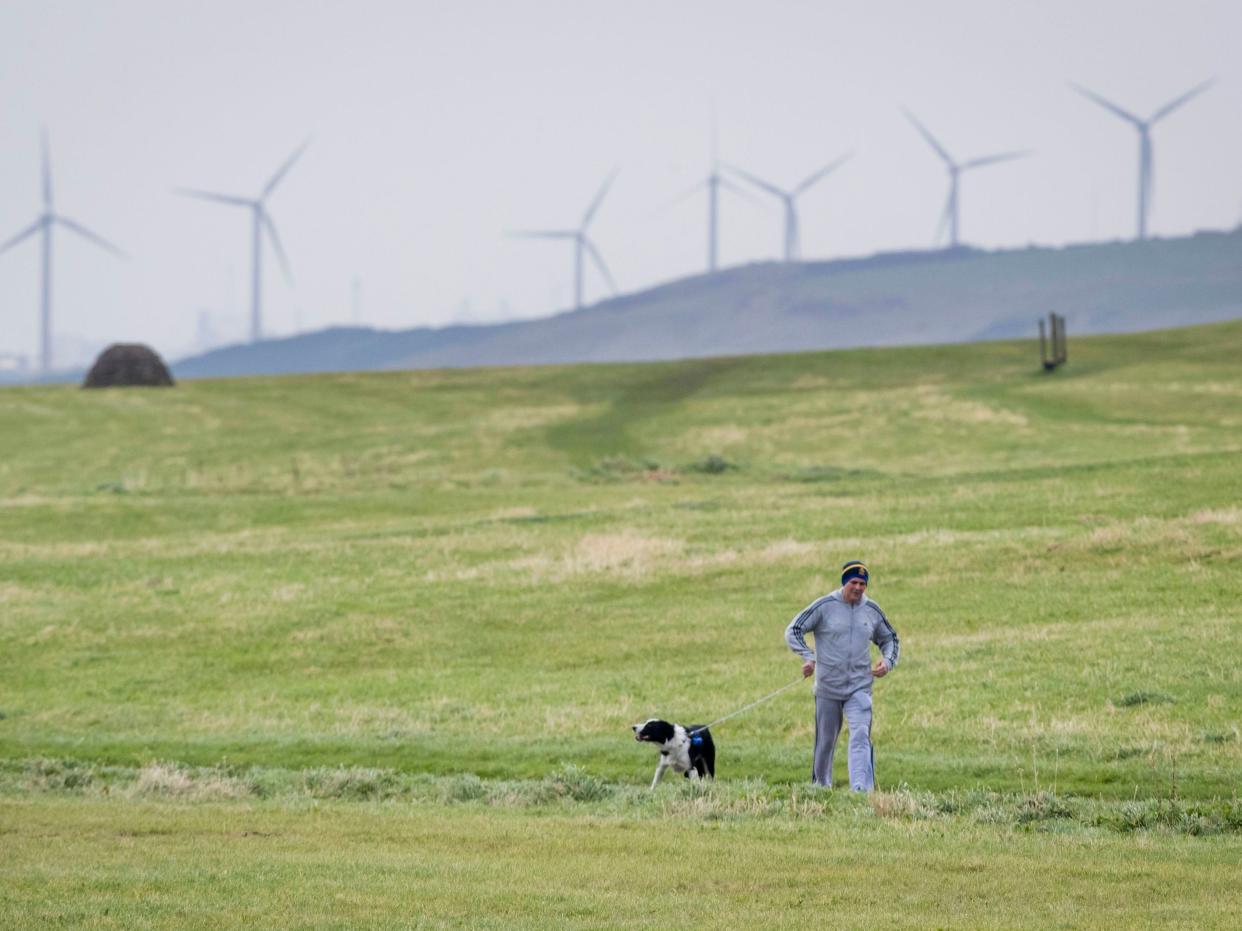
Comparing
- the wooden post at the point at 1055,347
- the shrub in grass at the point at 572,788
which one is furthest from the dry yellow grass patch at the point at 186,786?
the wooden post at the point at 1055,347

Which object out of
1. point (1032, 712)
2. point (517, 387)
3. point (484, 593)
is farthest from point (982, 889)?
point (517, 387)

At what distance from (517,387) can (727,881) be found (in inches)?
3833

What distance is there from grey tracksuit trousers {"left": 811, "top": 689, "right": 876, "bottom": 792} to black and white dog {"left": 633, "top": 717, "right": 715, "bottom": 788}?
4.42 ft

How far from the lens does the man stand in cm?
1991

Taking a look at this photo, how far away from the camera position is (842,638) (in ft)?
65.6

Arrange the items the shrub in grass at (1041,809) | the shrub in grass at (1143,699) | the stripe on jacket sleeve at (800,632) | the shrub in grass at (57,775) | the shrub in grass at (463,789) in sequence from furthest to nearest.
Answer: the shrub in grass at (1143,699) < the shrub in grass at (57,775) < the shrub in grass at (463,789) < the stripe on jacket sleeve at (800,632) < the shrub in grass at (1041,809)

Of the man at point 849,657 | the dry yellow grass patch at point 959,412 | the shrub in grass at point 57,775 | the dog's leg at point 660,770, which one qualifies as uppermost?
the dry yellow grass patch at point 959,412

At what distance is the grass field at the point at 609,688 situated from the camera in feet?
49.2

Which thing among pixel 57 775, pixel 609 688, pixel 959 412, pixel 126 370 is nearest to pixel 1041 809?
pixel 609 688

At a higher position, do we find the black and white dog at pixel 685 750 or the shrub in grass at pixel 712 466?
the shrub in grass at pixel 712 466

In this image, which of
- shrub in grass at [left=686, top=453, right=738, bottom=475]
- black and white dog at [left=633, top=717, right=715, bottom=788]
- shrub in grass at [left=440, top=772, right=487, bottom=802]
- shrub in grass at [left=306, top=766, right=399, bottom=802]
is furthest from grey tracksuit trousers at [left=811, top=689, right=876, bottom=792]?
shrub in grass at [left=686, top=453, right=738, bottom=475]

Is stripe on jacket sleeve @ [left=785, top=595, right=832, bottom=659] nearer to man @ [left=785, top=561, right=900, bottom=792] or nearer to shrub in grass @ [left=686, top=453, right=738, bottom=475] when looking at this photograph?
man @ [left=785, top=561, right=900, bottom=792]

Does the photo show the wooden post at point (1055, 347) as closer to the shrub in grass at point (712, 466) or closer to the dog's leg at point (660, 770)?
the shrub in grass at point (712, 466)

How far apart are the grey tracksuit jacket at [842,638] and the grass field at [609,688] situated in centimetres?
134
